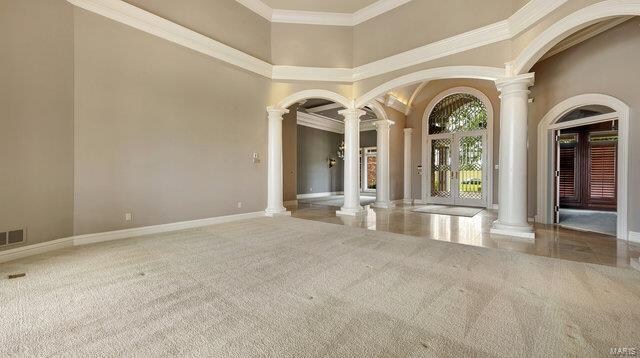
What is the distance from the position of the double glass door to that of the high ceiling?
194 inches

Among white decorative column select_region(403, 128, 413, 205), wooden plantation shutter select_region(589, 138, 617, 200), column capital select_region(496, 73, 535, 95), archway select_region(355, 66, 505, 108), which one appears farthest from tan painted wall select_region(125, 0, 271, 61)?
wooden plantation shutter select_region(589, 138, 617, 200)

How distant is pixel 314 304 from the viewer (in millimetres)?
2143

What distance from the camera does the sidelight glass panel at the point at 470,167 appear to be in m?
8.43

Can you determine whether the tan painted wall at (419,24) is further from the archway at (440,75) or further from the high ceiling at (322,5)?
the archway at (440,75)

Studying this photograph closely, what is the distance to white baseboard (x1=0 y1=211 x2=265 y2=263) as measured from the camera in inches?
129

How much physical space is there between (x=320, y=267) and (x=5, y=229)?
3.80 meters

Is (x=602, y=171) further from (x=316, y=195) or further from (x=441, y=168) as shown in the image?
(x=316, y=195)

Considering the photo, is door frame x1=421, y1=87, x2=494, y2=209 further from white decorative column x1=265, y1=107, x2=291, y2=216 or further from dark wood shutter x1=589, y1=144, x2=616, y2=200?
white decorative column x1=265, y1=107, x2=291, y2=216

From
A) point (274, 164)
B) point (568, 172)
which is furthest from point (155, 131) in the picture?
point (568, 172)

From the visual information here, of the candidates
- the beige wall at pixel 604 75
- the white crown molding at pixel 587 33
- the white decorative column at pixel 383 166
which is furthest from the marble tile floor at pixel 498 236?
the white crown molding at pixel 587 33

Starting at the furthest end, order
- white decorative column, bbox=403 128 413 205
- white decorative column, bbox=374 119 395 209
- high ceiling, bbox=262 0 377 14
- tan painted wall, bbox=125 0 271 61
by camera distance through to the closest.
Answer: white decorative column, bbox=403 128 413 205, white decorative column, bbox=374 119 395 209, high ceiling, bbox=262 0 377 14, tan painted wall, bbox=125 0 271 61

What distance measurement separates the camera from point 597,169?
8.12 m

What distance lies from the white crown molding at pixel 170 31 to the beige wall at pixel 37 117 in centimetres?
45

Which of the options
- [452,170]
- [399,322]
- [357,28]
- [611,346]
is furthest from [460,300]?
[452,170]
